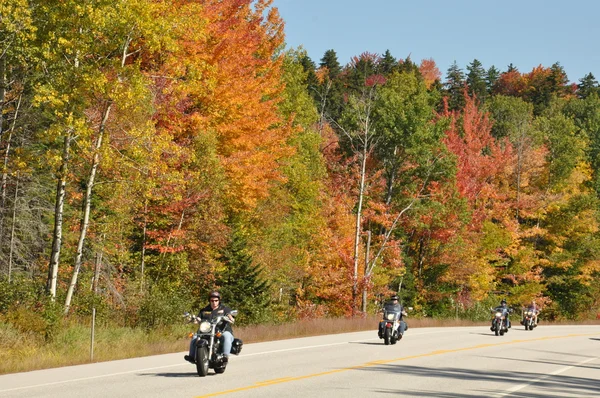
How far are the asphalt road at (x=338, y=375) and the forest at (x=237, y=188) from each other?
5.17 metres

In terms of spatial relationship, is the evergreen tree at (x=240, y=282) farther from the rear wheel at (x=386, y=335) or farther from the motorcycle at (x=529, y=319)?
the motorcycle at (x=529, y=319)

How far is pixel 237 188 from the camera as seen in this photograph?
125 ft

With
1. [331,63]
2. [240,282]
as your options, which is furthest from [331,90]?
[240,282]

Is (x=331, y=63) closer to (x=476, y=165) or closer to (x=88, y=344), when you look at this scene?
(x=476, y=165)

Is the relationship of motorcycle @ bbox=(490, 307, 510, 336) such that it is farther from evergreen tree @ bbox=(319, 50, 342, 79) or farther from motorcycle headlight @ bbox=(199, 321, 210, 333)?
evergreen tree @ bbox=(319, 50, 342, 79)

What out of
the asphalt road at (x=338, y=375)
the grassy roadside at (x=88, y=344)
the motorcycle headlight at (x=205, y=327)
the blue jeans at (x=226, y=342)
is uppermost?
A: the motorcycle headlight at (x=205, y=327)

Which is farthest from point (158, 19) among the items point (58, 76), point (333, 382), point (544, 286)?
point (544, 286)

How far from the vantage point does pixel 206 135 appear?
1294 inches

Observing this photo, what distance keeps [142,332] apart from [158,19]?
9156mm

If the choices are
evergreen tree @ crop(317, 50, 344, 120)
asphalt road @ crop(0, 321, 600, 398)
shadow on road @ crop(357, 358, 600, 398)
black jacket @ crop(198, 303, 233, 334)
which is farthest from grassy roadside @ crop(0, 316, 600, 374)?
evergreen tree @ crop(317, 50, 344, 120)

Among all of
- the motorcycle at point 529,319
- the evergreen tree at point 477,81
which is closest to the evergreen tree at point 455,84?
the evergreen tree at point 477,81

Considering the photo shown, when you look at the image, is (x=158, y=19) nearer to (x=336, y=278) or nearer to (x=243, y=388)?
(x=243, y=388)

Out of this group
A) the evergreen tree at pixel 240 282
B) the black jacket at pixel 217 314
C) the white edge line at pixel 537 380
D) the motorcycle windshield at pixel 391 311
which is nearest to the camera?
the white edge line at pixel 537 380

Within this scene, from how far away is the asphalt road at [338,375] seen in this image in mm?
13656
